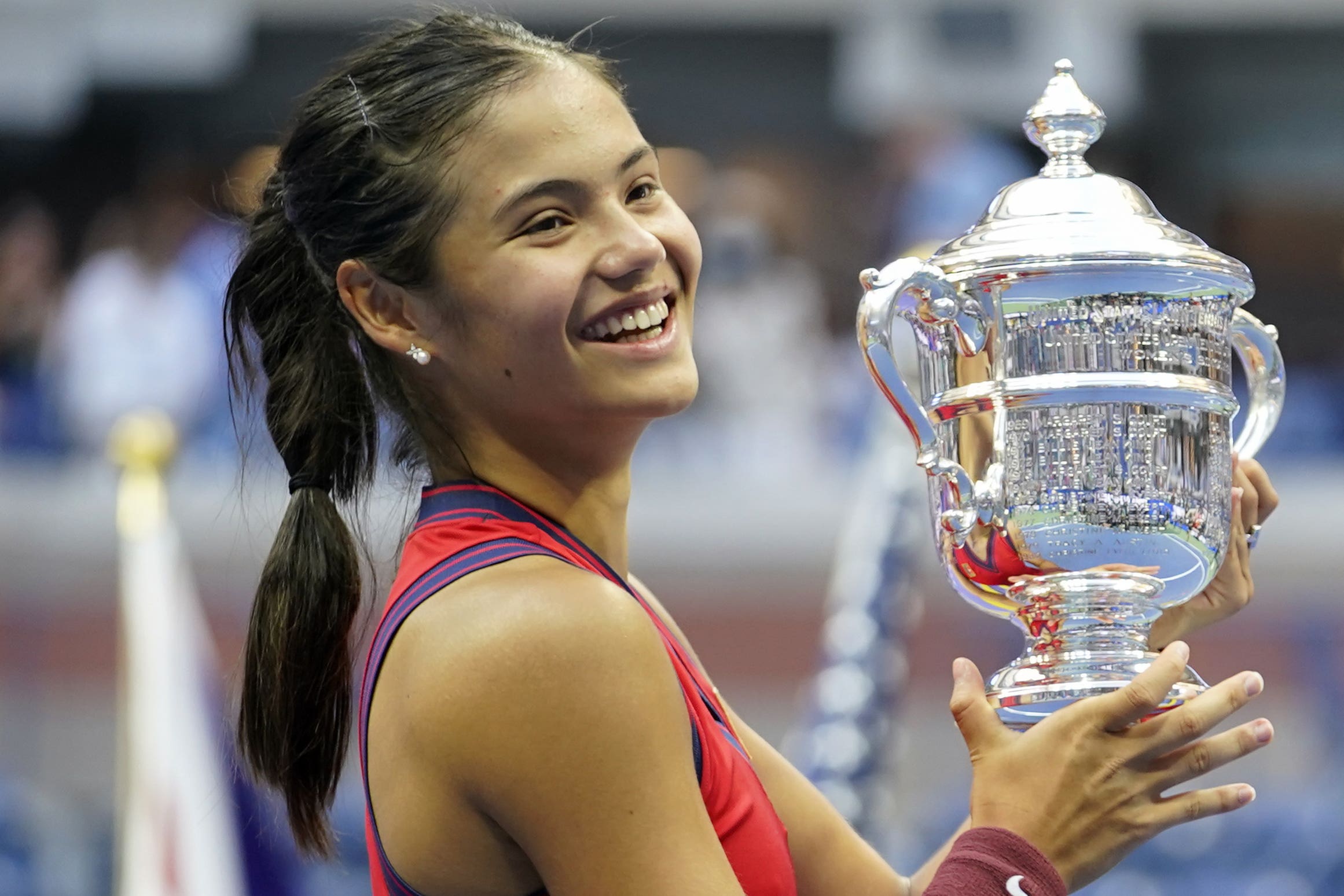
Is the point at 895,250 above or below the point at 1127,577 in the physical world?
above

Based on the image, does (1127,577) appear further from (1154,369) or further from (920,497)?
(920,497)

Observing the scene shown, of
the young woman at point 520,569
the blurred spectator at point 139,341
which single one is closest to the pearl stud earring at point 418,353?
the young woman at point 520,569

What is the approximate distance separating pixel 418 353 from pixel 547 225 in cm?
15

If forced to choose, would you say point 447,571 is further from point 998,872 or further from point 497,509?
point 998,872

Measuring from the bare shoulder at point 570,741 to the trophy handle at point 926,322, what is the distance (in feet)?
1.12

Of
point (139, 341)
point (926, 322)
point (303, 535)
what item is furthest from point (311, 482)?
point (139, 341)

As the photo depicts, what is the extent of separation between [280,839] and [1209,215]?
5.90m

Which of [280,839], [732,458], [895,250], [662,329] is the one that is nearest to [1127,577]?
[662,329]

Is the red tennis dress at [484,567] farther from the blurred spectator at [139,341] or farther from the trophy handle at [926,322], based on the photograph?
the blurred spectator at [139,341]

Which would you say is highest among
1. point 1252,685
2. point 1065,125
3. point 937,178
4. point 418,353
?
point 937,178

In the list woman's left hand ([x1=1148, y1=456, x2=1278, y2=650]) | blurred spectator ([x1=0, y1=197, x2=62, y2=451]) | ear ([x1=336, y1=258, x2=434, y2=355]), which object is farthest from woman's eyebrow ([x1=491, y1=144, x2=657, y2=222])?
blurred spectator ([x1=0, y1=197, x2=62, y2=451])

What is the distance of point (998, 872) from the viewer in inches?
53.8

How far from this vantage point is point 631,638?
135cm

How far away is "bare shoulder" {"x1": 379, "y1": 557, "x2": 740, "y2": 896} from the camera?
1323mm
